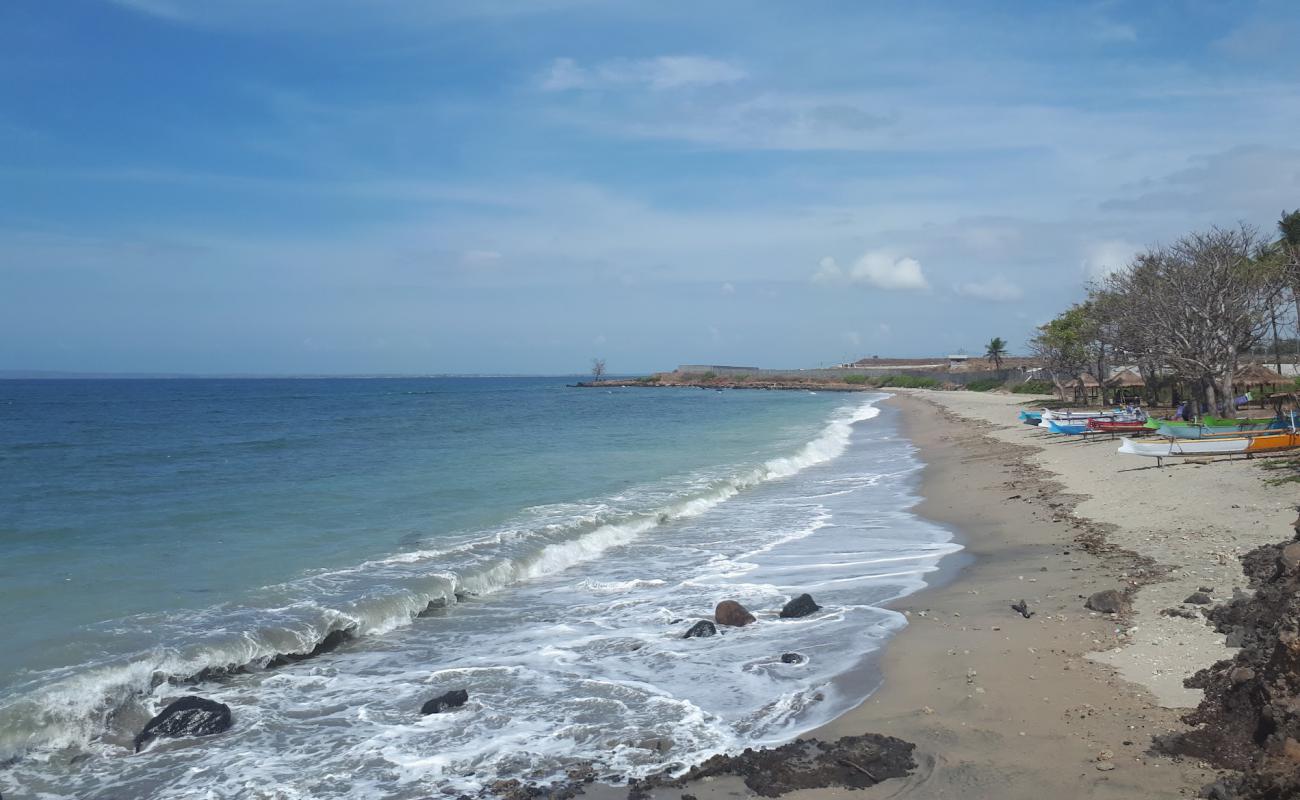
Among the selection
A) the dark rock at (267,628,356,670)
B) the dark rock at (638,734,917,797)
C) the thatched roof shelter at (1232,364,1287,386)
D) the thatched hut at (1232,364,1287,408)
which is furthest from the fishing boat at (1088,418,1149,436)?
the dark rock at (267,628,356,670)

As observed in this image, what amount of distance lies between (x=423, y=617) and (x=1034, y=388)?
72.1 meters

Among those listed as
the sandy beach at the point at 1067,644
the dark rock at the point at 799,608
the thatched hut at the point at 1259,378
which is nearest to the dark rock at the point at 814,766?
the sandy beach at the point at 1067,644

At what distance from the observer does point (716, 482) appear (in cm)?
2417

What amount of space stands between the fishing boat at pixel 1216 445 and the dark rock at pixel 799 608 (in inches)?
500

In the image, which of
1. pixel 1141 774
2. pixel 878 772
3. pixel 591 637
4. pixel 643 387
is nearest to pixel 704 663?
pixel 591 637

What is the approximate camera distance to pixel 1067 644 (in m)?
8.65

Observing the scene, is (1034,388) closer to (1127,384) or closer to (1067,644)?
(1127,384)

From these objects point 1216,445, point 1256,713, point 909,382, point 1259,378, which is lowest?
point 1256,713

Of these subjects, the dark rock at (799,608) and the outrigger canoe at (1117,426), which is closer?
the dark rock at (799,608)

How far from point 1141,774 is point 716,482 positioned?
18457mm

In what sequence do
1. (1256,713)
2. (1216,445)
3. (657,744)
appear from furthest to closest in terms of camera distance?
(1216,445) < (657,744) < (1256,713)

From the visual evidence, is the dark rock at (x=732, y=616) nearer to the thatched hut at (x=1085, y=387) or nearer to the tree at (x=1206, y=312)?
the tree at (x=1206, y=312)

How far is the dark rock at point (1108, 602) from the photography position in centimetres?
946

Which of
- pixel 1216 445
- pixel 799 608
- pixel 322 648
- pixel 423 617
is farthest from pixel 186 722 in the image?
pixel 1216 445
